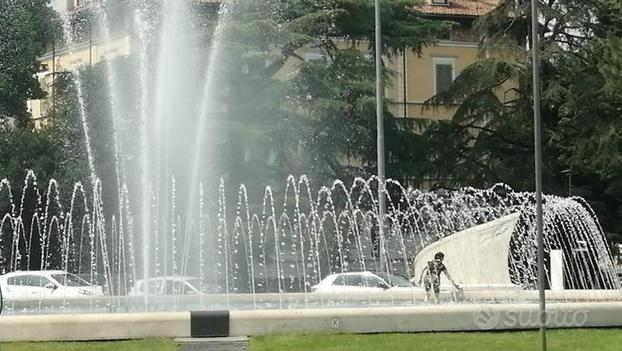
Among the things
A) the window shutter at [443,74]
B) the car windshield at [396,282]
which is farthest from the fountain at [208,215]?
the window shutter at [443,74]

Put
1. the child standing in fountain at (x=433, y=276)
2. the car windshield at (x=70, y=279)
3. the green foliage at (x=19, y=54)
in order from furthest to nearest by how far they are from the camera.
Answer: the green foliage at (x=19, y=54)
the car windshield at (x=70, y=279)
the child standing in fountain at (x=433, y=276)

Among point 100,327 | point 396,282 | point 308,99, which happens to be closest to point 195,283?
point 396,282

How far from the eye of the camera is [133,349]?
1484cm

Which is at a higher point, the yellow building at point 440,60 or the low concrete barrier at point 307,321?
the yellow building at point 440,60

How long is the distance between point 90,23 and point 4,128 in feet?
28.3

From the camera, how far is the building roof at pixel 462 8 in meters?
53.7

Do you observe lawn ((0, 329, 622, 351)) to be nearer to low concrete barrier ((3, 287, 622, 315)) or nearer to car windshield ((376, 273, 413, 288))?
low concrete barrier ((3, 287, 622, 315))

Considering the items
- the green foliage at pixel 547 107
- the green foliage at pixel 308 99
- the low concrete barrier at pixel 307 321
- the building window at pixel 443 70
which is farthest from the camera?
the building window at pixel 443 70

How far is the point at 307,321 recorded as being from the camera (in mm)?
16203

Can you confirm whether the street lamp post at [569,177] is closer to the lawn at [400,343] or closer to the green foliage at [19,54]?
the green foliage at [19,54]

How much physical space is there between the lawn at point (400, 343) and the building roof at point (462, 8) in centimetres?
3782

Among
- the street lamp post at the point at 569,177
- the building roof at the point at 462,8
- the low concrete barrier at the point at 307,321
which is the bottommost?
the low concrete barrier at the point at 307,321

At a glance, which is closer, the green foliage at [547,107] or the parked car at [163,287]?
the parked car at [163,287]

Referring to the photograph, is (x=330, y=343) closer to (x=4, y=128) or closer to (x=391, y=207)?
(x=391, y=207)
